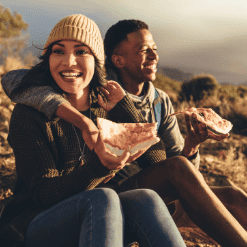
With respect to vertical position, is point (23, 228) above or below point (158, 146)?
below

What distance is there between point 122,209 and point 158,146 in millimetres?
774

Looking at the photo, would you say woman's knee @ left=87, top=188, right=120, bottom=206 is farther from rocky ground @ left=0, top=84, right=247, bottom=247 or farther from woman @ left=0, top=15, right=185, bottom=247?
rocky ground @ left=0, top=84, right=247, bottom=247

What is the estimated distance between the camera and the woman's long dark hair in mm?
1701

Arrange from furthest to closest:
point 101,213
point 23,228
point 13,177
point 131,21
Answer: point 13,177 < point 131,21 < point 23,228 < point 101,213

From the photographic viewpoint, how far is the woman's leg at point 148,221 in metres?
1.33

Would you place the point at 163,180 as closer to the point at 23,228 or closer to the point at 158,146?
the point at 158,146

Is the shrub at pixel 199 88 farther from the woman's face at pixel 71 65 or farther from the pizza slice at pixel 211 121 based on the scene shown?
the woman's face at pixel 71 65

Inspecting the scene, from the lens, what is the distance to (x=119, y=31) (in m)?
2.87

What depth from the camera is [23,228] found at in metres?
1.46

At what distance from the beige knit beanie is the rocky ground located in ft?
5.75

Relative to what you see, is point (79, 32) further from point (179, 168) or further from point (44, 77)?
point (179, 168)

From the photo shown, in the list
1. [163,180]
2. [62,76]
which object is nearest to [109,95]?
[62,76]

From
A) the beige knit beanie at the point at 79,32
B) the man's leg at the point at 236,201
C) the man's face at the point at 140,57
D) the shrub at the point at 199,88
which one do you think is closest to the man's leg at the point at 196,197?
the man's leg at the point at 236,201

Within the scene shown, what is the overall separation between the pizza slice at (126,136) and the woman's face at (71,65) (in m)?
0.34
